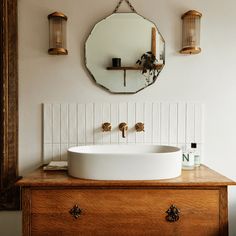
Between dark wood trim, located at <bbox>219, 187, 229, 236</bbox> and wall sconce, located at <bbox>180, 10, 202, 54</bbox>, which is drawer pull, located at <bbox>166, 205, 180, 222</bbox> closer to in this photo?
dark wood trim, located at <bbox>219, 187, 229, 236</bbox>

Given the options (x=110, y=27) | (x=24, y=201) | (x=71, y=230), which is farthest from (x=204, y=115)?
(x=24, y=201)

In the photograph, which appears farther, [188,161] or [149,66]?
[149,66]

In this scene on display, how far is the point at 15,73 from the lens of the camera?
1.98 metres

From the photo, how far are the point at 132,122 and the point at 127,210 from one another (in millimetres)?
688

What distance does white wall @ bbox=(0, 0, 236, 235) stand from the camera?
2.01 m

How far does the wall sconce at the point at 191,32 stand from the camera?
1941 mm

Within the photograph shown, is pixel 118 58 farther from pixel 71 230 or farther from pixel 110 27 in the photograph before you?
pixel 71 230

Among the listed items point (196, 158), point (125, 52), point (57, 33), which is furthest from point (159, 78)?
point (57, 33)

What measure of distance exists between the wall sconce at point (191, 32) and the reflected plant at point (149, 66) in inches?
7.8

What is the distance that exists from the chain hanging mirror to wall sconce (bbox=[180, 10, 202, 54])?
150mm

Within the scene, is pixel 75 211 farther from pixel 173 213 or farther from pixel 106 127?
pixel 106 127

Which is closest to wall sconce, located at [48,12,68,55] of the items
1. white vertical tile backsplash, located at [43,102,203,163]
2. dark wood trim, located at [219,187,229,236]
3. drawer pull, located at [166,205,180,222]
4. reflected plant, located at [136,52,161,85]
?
white vertical tile backsplash, located at [43,102,203,163]

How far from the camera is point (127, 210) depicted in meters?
1.49

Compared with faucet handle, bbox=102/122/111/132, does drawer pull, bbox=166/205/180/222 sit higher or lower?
lower
